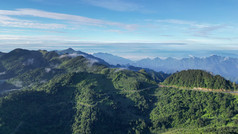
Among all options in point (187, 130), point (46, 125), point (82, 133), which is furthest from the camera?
point (46, 125)

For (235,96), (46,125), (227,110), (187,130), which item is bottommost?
(46,125)

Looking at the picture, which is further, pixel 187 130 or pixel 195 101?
pixel 195 101

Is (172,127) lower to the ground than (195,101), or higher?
lower

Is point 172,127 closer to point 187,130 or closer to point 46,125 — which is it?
point 187,130

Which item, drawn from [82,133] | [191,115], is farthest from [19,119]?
[191,115]

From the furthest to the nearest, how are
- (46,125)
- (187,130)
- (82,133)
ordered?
(46,125)
(82,133)
(187,130)

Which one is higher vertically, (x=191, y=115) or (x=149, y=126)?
(x=191, y=115)

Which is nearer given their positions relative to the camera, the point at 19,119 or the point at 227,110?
the point at 227,110

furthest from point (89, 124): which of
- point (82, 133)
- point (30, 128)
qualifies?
point (30, 128)

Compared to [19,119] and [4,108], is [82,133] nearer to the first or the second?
[19,119]
